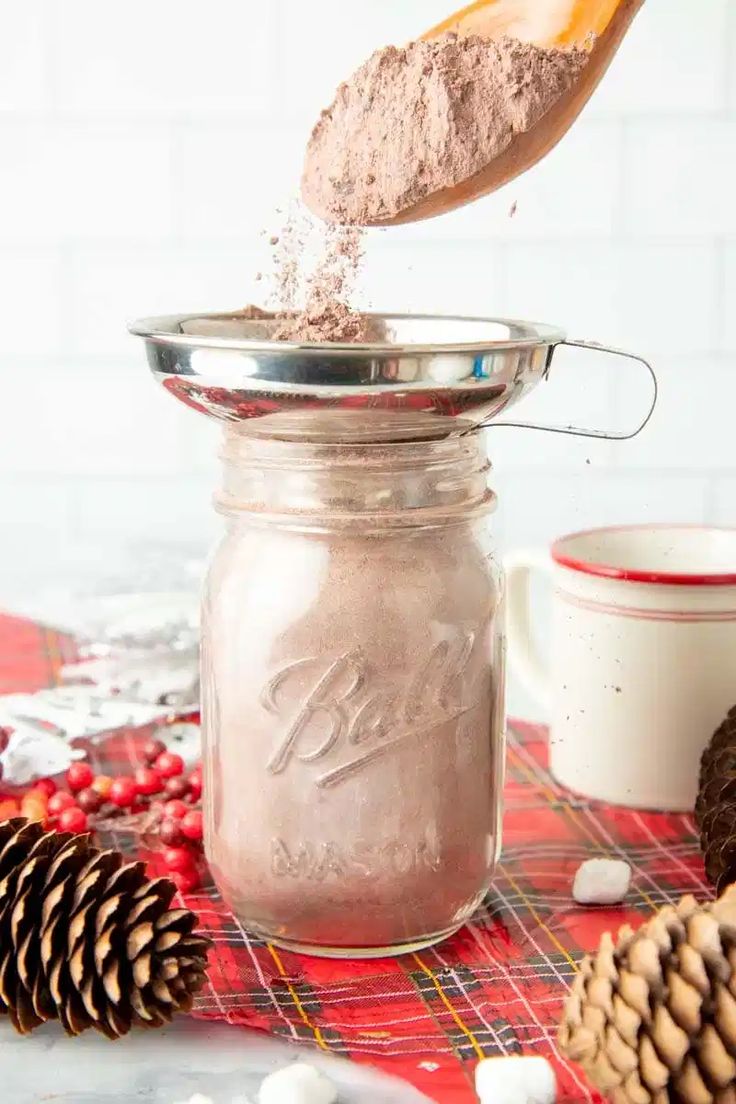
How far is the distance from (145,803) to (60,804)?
0.06 m

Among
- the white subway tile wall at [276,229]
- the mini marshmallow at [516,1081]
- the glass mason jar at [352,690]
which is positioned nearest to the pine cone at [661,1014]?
the mini marshmallow at [516,1081]

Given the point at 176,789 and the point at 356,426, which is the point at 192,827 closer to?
the point at 176,789

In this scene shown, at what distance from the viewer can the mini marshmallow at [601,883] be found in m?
0.81

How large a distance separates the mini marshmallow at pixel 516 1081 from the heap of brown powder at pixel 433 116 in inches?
16.8

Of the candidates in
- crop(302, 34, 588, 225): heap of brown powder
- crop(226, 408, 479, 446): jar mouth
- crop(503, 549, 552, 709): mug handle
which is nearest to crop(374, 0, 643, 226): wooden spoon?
crop(302, 34, 588, 225): heap of brown powder

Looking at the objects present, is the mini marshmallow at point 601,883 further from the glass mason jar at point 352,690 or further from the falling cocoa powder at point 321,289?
the falling cocoa powder at point 321,289

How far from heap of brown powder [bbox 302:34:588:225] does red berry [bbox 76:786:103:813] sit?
360mm

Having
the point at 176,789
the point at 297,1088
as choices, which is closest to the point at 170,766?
the point at 176,789

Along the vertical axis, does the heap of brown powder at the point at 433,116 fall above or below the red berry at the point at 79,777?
above

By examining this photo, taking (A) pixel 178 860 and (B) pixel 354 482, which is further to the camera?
(A) pixel 178 860

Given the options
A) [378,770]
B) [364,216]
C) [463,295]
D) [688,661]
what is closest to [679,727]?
[688,661]

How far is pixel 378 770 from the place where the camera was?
0.73 metres

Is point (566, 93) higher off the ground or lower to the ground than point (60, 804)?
higher

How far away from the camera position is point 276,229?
1642 millimetres
